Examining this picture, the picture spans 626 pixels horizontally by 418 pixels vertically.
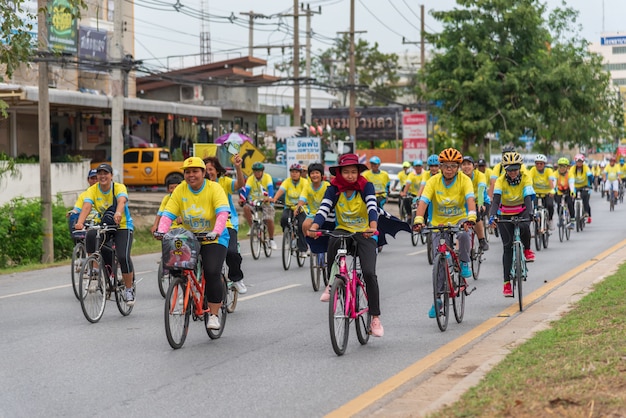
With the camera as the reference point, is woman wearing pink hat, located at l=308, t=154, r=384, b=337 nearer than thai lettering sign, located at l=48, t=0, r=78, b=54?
Yes

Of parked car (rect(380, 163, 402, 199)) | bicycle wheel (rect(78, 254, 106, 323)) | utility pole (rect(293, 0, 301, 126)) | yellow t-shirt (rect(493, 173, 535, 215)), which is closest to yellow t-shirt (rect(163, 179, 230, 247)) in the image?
bicycle wheel (rect(78, 254, 106, 323))

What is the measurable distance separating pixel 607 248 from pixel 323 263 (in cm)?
879

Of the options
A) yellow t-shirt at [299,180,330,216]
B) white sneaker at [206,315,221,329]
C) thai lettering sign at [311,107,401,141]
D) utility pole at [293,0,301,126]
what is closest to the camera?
white sneaker at [206,315,221,329]

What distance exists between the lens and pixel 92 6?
48.2 meters

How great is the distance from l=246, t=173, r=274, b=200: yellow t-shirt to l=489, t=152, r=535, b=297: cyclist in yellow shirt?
793 centimetres

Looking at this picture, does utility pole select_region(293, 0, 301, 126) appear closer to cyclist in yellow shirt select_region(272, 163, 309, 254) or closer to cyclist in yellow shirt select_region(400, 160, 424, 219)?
cyclist in yellow shirt select_region(400, 160, 424, 219)

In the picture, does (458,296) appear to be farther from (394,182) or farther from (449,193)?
(394,182)

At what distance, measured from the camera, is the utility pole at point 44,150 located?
22844mm

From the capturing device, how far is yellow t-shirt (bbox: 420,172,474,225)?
11.7m

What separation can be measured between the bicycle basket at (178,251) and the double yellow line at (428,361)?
2.22m

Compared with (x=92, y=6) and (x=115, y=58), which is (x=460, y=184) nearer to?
(x=115, y=58)

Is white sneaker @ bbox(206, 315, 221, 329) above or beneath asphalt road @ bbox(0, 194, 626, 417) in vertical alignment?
above

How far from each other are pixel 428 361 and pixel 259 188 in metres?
11.9

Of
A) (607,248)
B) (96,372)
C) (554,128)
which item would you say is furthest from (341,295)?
(554,128)
